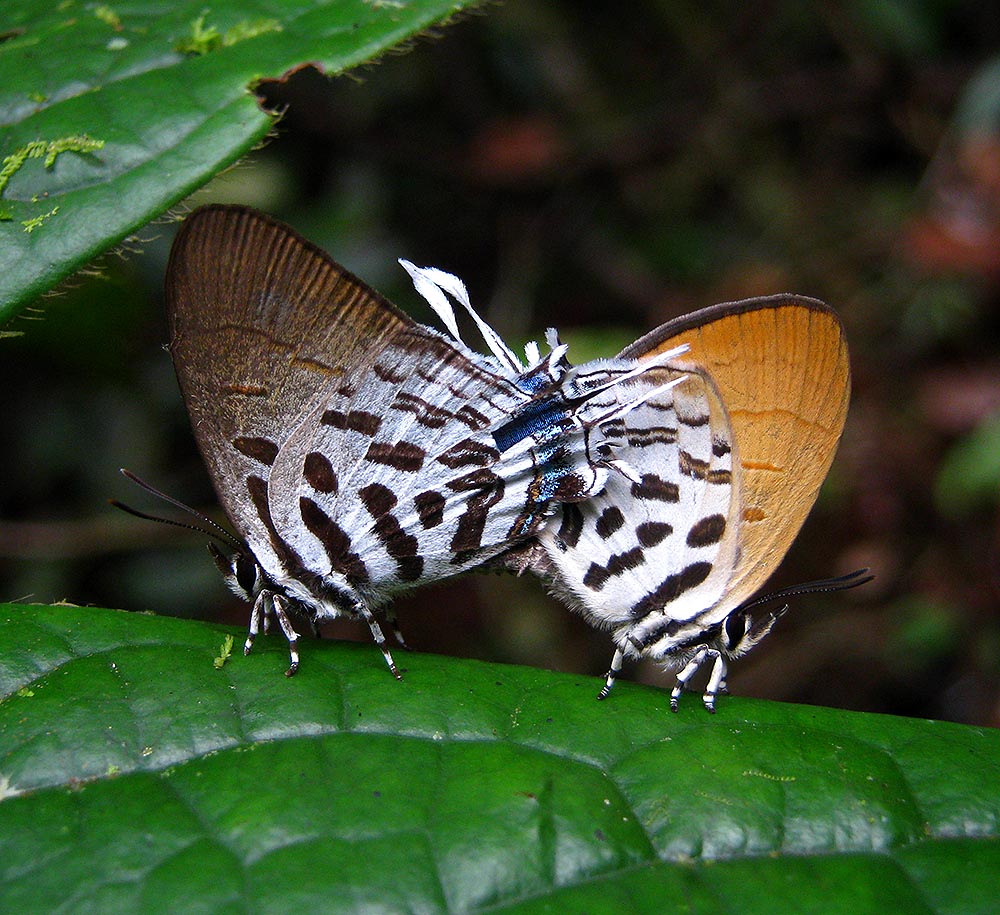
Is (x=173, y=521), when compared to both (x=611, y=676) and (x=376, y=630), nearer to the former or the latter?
(x=376, y=630)

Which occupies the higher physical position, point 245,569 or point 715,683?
point 245,569

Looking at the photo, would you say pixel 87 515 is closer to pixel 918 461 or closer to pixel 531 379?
pixel 531 379

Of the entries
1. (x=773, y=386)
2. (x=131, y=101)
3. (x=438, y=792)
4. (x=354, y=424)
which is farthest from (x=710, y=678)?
(x=131, y=101)

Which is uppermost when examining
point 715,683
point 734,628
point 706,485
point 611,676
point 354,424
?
point 354,424

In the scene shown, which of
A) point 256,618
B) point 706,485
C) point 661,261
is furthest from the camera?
point 661,261

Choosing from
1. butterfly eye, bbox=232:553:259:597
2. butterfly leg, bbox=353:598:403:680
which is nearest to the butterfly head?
butterfly eye, bbox=232:553:259:597

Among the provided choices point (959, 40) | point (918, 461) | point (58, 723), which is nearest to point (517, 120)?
point (959, 40)
